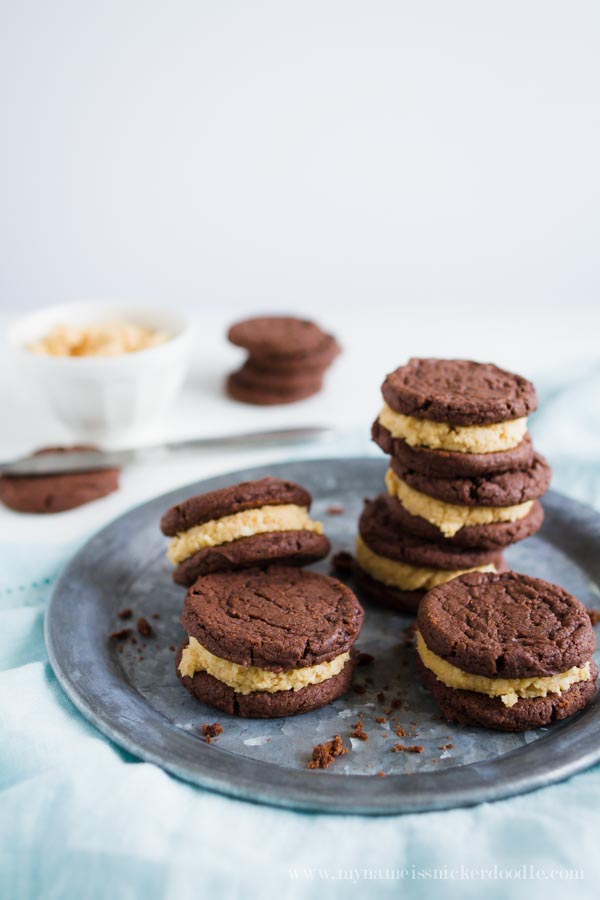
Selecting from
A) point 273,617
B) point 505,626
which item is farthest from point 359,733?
point 505,626

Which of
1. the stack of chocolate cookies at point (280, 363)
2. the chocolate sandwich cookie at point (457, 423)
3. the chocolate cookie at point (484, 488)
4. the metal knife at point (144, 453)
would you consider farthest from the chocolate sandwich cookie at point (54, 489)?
the chocolate cookie at point (484, 488)

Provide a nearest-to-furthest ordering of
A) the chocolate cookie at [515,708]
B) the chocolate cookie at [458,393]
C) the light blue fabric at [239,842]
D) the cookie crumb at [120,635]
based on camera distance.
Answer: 1. the light blue fabric at [239,842]
2. the chocolate cookie at [515,708]
3. the chocolate cookie at [458,393]
4. the cookie crumb at [120,635]

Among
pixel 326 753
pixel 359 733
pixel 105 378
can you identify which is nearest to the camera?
pixel 326 753

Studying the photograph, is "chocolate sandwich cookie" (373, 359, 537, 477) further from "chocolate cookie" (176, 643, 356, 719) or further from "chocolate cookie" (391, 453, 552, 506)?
"chocolate cookie" (176, 643, 356, 719)

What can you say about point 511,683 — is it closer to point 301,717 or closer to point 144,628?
point 301,717

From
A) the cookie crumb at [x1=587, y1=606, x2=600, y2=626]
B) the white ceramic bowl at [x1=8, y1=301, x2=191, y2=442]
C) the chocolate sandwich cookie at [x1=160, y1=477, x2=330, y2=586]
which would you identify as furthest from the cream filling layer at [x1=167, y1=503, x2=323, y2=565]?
the white ceramic bowl at [x1=8, y1=301, x2=191, y2=442]

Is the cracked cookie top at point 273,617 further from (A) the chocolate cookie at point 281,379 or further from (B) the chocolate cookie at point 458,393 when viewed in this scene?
(A) the chocolate cookie at point 281,379
